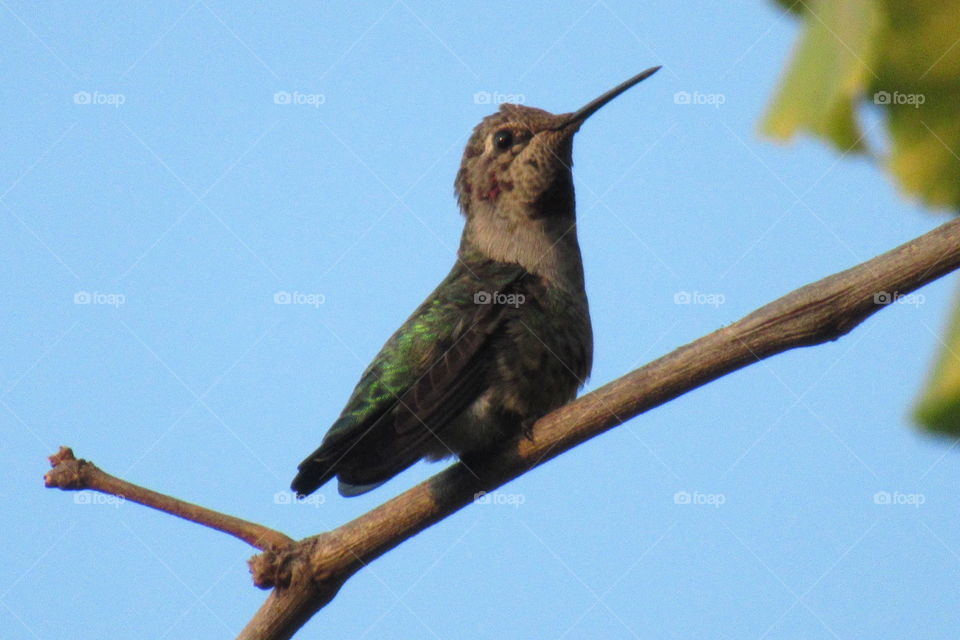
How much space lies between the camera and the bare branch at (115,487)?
3.76 metres

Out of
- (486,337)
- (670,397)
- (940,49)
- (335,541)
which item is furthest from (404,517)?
(940,49)

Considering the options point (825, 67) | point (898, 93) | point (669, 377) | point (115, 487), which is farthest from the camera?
point (669, 377)

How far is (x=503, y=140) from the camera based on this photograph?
24.7ft

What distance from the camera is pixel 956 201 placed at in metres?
3.49

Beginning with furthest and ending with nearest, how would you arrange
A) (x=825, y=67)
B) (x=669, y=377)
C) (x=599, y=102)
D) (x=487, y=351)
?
(x=599, y=102), (x=487, y=351), (x=669, y=377), (x=825, y=67)

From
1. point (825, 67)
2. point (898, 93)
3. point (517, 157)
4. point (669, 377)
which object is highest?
point (517, 157)

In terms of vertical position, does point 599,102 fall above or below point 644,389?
above

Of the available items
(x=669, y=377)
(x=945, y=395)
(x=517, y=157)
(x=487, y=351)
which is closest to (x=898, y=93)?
(x=945, y=395)

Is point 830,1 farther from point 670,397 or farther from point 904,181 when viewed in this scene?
point 670,397

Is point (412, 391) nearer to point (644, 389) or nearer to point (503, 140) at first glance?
point (644, 389)

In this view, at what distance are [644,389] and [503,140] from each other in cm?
384

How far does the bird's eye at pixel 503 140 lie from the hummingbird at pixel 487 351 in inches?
8.6

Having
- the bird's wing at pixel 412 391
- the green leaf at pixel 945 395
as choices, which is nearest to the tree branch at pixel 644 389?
the green leaf at pixel 945 395

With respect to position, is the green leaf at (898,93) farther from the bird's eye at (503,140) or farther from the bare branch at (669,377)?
the bird's eye at (503,140)
